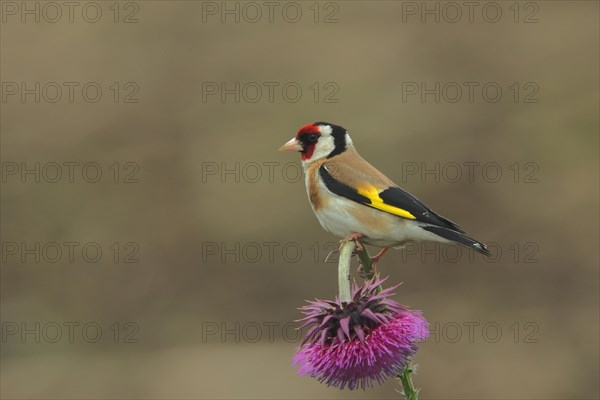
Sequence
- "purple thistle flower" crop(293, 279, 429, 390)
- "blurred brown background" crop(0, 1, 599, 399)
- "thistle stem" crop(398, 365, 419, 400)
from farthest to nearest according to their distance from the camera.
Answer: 1. "blurred brown background" crop(0, 1, 599, 399)
2. "purple thistle flower" crop(293, 279, 429, 390)
3. "thistle stem" crop(398, 365, 419, 400)

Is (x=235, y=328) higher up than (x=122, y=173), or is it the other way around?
(x=122, y=173)

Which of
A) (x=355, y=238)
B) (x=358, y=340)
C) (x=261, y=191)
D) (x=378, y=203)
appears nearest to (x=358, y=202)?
(x=378, y=203)

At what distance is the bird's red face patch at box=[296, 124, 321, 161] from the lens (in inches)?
217

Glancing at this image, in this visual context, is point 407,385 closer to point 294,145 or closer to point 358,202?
point 358,202

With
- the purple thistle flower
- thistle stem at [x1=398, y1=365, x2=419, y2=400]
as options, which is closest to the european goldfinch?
the purple thistle flower

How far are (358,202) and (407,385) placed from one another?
4.80 feet

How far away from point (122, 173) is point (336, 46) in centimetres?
382

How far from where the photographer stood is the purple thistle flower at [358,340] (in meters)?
3.95

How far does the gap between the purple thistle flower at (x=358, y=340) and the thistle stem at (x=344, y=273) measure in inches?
3.0

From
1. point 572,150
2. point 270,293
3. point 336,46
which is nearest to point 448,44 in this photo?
point 336,46

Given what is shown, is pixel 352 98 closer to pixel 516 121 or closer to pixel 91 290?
pixel 516 121

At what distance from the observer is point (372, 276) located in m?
4.20

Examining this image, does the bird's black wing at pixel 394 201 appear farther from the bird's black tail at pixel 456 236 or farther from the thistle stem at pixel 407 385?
the thistle stem at pixel 407 385

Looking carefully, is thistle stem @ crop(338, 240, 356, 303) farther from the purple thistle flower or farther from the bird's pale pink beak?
the bird's pale pink beak
